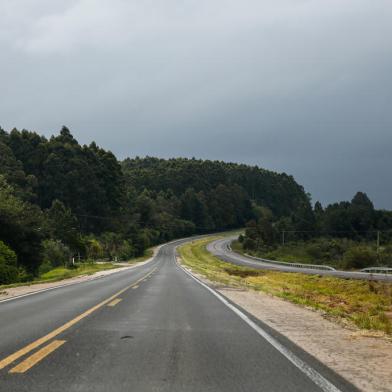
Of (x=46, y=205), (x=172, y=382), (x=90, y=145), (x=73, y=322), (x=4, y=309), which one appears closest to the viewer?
(x=172, y=382)

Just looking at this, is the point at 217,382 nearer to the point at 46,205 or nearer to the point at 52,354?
the point at 52,354

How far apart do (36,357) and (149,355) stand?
1560mm

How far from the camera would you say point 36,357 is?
6.89m

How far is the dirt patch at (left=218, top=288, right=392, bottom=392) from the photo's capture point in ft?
20.5

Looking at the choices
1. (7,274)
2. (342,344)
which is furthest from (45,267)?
(342,344)

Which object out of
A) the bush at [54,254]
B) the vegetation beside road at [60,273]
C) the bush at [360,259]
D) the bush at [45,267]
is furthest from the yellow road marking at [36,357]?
the bush at [360,259]

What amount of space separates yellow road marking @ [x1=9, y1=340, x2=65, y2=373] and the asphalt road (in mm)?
12

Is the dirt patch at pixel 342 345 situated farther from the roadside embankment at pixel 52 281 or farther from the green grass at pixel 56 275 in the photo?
the green grass at pixel 56 275

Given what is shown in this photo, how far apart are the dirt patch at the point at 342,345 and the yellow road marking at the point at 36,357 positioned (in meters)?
3.93

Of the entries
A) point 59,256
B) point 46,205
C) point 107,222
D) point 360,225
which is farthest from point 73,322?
point 360,225

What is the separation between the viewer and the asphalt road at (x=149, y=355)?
18.6 feet

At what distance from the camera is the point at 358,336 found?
969 centimetres

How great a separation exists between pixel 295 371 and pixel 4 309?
9423 millimetres

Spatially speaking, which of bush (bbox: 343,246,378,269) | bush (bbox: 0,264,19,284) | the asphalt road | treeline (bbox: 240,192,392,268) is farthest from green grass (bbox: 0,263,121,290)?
treeline (bbox: 240,192,392,268)
